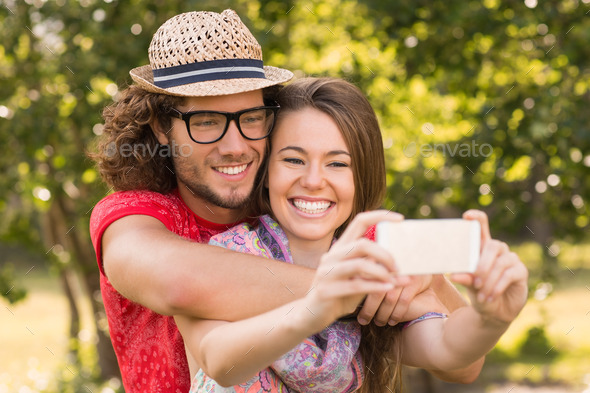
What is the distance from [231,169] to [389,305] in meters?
0.72

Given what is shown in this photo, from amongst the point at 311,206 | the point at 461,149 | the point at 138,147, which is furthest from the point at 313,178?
the point at 461,149

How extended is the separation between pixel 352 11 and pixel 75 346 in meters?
3.93

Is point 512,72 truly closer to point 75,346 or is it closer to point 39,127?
point 39,127

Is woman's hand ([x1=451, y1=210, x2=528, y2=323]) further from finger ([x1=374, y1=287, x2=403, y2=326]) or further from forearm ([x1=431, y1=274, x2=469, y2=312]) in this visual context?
forearm ([x1=431, y1=274, x2=469, y2=312])

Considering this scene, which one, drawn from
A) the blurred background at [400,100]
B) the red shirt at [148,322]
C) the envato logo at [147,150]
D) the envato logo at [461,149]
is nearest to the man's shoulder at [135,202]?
the red shirt at [148,322]

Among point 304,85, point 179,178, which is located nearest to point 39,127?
point 179,178

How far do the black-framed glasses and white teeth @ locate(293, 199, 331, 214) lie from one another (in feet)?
0.94

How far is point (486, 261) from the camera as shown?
4.52 feet

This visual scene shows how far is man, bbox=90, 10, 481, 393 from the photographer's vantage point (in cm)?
203

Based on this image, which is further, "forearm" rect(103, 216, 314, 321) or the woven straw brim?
the woven straw brim

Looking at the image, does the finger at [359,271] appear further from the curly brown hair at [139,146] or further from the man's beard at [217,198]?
the curly brown hair at [139,146]

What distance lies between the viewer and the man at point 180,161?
203cm

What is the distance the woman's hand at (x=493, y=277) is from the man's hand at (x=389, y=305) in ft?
1.40

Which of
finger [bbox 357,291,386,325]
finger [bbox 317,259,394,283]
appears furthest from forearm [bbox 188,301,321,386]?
finger [bbox 357,291,386,325]
